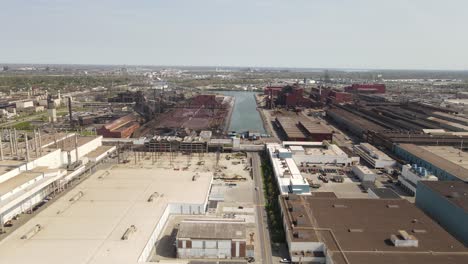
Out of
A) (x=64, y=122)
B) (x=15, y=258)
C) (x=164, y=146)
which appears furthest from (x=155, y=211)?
(x=64, y=122)

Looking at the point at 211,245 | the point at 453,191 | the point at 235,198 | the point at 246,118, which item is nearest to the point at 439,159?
the point at 453,191

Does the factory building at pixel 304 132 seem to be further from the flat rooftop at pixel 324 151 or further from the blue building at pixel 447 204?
the blue building at pixel 447 204

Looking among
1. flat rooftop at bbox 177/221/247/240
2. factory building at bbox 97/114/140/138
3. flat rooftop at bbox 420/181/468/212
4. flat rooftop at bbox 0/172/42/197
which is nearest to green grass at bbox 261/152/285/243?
flat rooftop at bbox 177/221/247/240

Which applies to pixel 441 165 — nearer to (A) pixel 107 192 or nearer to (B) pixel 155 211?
(B) pixel 155 211

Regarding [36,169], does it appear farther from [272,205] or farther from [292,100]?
[292,100]

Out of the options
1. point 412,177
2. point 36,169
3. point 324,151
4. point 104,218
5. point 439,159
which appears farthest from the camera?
point 324,151

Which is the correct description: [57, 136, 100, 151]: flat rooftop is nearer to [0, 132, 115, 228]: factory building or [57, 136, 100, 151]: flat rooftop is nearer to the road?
[0, 132, 115, 228]: factory building
